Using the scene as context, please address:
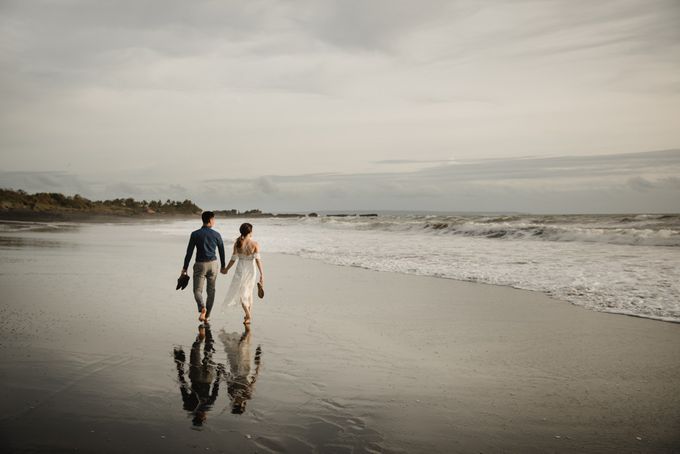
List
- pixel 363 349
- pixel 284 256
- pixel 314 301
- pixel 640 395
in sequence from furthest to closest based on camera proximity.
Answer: pixel 284 256 → pixel 314 301 → pixel 363 349 → pixel 640 395

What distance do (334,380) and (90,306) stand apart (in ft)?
20.1

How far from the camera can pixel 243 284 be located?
8609mm

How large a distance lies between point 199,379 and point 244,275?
3344 millimetres

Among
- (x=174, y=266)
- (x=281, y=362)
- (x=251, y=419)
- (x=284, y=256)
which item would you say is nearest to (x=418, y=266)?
(x=284, y=256)

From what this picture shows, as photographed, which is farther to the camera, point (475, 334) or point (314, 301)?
point (314, 301)

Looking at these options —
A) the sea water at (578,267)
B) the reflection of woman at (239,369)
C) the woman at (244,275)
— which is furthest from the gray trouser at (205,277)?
the sea water at (578,267)

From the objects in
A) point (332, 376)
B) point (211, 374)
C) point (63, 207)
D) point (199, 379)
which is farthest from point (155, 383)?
point (63, 207)

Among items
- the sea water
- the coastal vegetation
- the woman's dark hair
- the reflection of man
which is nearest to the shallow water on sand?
the reflection of man

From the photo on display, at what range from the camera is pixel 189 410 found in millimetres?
4621

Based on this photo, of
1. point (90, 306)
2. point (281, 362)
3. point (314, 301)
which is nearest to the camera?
point (281, 362)

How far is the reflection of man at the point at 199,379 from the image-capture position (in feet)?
15.4

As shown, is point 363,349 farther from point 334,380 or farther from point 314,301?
point 314,301

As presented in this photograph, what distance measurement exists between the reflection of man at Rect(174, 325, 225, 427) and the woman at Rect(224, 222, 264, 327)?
4.19 feet

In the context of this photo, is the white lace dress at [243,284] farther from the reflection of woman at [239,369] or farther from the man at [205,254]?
the reflection of woman at [239,369]
